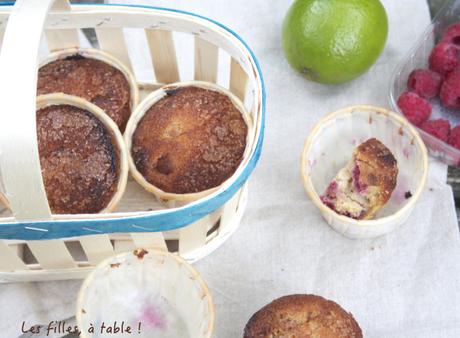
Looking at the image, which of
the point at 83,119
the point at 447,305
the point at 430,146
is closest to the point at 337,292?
the point at 447,305

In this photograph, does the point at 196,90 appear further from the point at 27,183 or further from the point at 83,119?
the point at 27,183

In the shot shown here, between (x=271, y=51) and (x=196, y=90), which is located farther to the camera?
(x=271, y=51)

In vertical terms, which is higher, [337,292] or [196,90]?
[196,90]

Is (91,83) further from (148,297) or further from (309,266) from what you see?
(309,266)

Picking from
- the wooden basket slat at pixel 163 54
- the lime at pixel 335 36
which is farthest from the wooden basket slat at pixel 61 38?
the lime at pixel 335 36

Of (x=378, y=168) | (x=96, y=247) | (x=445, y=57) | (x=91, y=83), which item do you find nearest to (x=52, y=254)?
(x=96, y=247)

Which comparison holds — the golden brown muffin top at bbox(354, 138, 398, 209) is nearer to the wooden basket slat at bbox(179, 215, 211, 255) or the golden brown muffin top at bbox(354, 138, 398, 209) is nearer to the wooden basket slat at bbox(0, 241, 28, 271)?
the wooden basket slat at bbox(179, 215, 211, 255)

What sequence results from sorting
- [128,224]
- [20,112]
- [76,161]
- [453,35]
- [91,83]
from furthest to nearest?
[453,35]
[91,83]
[76,161]
[128,224]
[20,112]
